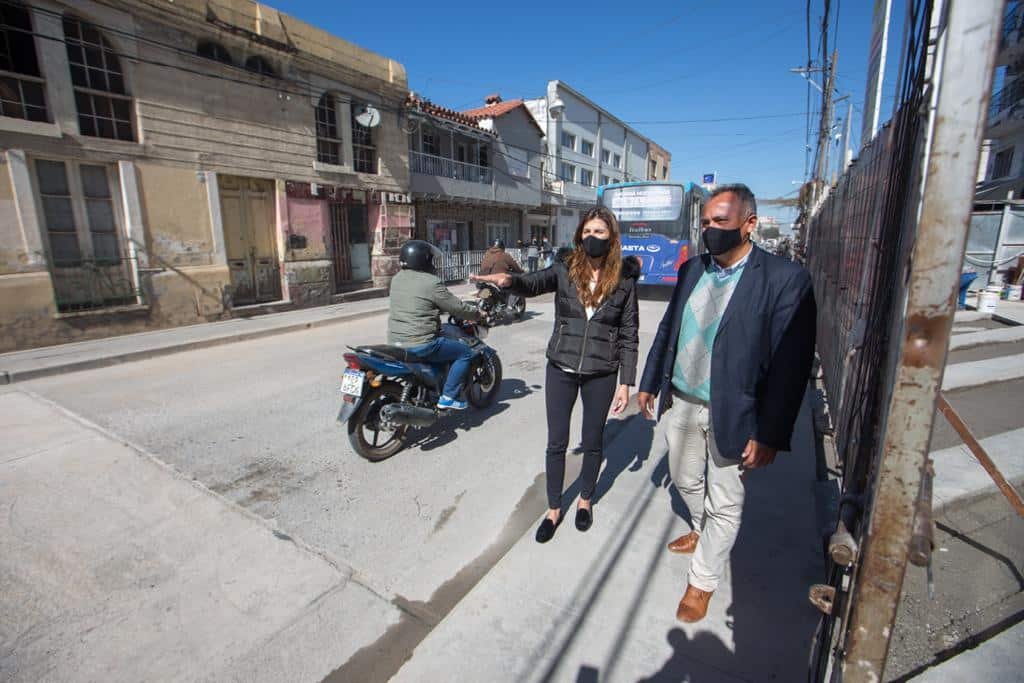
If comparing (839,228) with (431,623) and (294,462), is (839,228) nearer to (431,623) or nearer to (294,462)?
(431,623)

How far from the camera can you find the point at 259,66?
11.1 metres

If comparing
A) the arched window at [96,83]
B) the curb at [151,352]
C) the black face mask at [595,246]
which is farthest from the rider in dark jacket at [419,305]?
the arched window at [96,83]

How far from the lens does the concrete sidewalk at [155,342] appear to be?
6785 millimetres

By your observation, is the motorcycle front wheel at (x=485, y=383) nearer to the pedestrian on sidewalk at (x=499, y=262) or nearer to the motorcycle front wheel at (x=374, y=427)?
the motorcycle front wheel at (x=374, y=427)

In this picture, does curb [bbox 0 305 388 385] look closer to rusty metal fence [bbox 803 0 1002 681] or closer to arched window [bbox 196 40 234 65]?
arched window [bbox 196 40 234 65]

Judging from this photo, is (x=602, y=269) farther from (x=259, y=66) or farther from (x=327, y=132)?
(x=327, y=132)

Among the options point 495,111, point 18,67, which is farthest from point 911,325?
point 495,111

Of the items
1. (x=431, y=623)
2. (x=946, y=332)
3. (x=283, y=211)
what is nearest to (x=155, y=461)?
(x=431, y=623)

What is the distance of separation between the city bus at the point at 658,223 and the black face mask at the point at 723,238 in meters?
11.3

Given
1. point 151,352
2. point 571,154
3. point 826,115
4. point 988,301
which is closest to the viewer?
point 151,352

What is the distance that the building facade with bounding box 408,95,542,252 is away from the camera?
1742 cm

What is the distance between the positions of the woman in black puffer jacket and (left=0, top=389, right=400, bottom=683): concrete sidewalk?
4.21ft

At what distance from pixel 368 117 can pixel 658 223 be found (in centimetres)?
814

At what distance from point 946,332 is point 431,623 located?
7.46 ft
